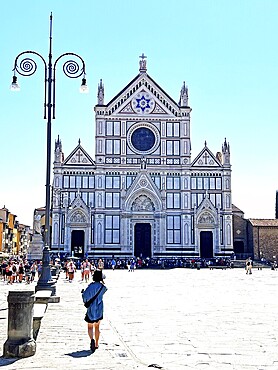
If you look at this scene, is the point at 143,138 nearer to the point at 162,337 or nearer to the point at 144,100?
the point at 144,100

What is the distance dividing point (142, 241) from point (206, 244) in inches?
264

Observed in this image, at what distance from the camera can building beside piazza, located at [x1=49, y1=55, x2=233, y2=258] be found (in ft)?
171

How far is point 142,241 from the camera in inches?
2078

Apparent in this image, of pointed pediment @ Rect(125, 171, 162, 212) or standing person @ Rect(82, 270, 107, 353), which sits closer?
standing person @ Rect(82, 270, 107, 353)

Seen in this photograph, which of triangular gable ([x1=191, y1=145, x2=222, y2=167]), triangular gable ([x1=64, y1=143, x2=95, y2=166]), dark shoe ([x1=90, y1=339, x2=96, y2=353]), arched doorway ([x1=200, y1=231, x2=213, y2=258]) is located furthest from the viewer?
triangular gable ([x1=191, y1=145, x2=222, y2=167])

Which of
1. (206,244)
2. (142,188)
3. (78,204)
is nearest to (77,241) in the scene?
(78,204)

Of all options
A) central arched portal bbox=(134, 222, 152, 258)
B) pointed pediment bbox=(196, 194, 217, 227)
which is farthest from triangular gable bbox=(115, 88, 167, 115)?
central arched portal bbox=(134, 222, 152, 258)

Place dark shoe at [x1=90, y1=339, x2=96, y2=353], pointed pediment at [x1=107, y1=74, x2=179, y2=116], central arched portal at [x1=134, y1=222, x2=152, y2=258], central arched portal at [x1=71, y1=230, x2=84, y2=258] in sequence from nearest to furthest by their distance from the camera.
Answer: dark shoe at [x1=90, y1=339, x2=96, y2=353] < central arched portal at [x1=71, y1=230, x2=84, y2=258] < central arched portal at [x1=134, y1=222, x2=152, y2=258] < pointed pediment at [x1=107, y1=74, x2=179, y2=116]

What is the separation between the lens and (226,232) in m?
52.6

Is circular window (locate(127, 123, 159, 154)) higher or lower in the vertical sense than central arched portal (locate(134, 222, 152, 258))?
higher

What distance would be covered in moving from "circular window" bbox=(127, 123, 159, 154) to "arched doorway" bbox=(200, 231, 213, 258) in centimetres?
1051

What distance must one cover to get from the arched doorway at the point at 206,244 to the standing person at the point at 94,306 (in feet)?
146

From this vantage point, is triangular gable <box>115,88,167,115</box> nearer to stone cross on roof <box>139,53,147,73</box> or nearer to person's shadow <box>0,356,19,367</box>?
stone cross on roof <box>139,53,147,73</box>

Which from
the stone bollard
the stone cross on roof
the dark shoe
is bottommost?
the dark shoe
